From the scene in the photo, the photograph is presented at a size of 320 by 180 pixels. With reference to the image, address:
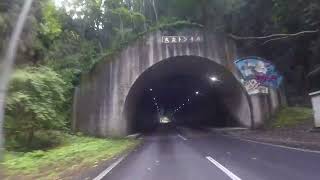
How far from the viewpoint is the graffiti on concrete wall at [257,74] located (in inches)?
1310

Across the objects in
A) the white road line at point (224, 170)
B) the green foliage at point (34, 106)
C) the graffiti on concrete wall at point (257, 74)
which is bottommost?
the white road line at point (224, 170)

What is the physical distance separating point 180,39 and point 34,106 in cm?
1566

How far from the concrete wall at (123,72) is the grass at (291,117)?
2.43m

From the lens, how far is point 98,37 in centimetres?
5200

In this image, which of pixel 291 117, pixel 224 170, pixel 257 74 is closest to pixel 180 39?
pixel 257 74

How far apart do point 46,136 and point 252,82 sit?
52.4 ft

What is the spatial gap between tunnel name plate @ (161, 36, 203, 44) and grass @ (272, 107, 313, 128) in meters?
8.23

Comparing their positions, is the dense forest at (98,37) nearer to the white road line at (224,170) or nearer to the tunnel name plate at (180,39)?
the tunnel name plate at (180,39)

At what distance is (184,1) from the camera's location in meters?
33.8

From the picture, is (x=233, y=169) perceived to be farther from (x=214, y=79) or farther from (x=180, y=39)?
(x=214, y=79)

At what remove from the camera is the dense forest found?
18125mm

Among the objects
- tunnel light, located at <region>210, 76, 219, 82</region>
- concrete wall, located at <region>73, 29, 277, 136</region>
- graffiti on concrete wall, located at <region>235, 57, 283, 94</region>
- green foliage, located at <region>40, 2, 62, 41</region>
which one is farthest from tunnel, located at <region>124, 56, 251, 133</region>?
green foliage, located at <region>40, 2, 62, 41</region>

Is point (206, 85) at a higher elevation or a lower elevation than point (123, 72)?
higher

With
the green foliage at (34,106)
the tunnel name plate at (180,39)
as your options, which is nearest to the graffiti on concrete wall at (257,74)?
the tunnel name plate at (180,39)
